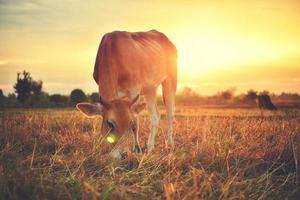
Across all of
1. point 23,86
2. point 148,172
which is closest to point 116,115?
point 148,172

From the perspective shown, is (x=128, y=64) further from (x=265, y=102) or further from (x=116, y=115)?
(x=265, y=102)

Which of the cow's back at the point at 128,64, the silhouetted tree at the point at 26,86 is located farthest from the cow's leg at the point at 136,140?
the silhouetted tree at the point at 26,86

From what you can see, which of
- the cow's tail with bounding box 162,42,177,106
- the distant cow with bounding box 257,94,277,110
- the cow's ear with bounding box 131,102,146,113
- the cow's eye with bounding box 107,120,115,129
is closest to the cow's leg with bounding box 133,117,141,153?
the cow's ear with bounding box 131,102,146,113

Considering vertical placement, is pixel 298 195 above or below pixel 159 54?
below

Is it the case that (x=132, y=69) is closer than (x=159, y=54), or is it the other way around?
(x=132, y=69)

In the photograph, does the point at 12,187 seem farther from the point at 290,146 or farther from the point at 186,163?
the point at 290,146

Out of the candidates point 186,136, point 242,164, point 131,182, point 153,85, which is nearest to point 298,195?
point 242,164

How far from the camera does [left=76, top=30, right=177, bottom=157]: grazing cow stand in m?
5.71

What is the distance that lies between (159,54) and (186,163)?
4.92 meters

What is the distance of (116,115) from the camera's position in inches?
221

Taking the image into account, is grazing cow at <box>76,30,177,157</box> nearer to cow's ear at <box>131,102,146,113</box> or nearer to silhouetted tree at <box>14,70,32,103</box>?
cow's ear at <box>131,102,146,113</box>

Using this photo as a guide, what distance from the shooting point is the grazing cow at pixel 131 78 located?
18.7ft

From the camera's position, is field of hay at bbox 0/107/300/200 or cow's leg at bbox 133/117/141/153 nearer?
field of hay at bbox 0/107/300/200

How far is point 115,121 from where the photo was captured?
5.57 meters
